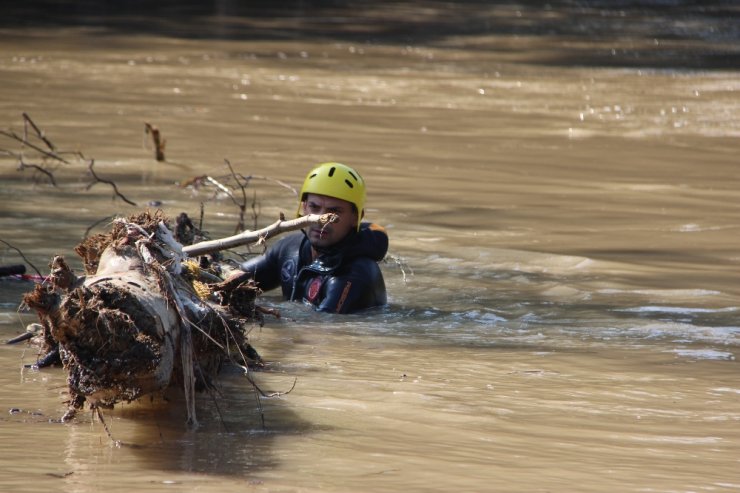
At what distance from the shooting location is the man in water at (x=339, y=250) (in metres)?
8.16

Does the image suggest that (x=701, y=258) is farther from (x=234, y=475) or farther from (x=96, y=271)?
(x=234, y=475)

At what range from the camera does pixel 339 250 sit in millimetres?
8281

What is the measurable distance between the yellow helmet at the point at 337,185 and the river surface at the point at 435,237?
2.25ft

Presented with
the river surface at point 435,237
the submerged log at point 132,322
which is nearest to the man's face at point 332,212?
the river surface at point 435,237

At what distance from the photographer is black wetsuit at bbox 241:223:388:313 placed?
8.16m

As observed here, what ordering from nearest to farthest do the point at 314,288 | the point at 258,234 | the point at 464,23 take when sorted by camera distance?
the point at 258,234
the point at 314,288
the point at 464,23

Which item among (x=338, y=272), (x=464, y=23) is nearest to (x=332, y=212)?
(x=338, y=272)

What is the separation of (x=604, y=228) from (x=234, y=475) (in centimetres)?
656

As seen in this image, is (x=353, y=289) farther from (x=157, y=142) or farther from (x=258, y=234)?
(x=157, y=142)

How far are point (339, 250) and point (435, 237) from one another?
7.15 feet

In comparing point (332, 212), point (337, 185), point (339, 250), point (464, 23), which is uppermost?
point (464, 23)

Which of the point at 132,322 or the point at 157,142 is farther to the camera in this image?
the point at 157,142

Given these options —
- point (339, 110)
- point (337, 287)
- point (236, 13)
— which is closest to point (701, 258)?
point (337, 287)

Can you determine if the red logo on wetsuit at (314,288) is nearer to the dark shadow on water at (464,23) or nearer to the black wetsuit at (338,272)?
the black wetsuit at (338,272)
